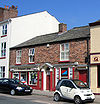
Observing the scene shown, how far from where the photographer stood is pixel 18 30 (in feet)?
103

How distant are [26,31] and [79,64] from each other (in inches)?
525

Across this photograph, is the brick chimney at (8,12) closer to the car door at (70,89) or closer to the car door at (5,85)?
the car door at (5,85)

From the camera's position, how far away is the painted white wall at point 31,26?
31.0m

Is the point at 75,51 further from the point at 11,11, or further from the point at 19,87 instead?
the point at 11,11

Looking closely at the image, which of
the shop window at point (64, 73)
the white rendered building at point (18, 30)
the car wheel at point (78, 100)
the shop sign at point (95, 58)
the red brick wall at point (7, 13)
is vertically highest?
the red brick wall at point (7, 13)

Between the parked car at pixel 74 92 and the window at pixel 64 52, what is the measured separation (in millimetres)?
6730

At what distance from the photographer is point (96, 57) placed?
19.8 m

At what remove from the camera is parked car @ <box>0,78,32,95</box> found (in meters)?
20.1

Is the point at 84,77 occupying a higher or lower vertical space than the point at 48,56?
lower

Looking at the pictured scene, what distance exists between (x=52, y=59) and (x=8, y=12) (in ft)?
53.2

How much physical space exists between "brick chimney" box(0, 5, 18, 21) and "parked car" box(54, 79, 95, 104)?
22.7m

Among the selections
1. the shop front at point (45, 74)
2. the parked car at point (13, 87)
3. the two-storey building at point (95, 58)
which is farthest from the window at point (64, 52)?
the parked car at point (13, 87)

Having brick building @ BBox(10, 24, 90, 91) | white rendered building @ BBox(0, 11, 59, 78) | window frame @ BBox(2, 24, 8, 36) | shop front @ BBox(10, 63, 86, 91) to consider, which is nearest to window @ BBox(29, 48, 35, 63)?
brick building @ BBox(10, 24, 90, 91)

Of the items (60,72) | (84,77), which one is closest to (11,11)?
(60,72)
